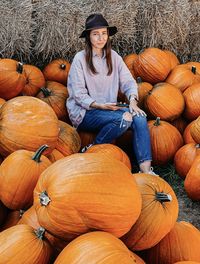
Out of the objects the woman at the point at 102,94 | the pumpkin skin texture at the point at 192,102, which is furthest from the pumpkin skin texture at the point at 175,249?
the pumpkin skin texture at the point at 192,102

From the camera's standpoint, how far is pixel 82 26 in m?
5.18

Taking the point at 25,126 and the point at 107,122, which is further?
the point at 107,122

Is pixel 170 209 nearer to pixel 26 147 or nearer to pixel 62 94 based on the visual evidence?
pixel 26 147

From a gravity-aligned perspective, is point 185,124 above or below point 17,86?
below

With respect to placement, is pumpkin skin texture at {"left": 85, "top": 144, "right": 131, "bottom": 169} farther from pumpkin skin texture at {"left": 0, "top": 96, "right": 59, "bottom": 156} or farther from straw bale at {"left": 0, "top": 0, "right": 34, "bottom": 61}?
straw bale at {"left": 0, "top": 0, "right": 34, "bottom": 61}

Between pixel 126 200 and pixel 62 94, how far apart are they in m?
2.90

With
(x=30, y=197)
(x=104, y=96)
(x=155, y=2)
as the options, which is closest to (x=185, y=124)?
(x=104, y=96)

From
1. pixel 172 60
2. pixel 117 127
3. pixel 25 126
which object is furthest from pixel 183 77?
pixel 25 126

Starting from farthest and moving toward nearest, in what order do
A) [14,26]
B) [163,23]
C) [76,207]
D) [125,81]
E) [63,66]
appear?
[163,23]
[63,66]
[14,26]
[125,81]
[76,207]

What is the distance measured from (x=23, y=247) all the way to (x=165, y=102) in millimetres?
2938

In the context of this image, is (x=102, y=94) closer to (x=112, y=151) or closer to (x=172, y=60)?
(x=112, y=151)

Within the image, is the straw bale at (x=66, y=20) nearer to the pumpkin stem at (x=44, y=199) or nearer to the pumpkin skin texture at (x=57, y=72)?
the pumpkin skin texture at (x=57, y=72)

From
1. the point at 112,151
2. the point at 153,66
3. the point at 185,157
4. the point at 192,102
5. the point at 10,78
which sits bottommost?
the point at 185,157

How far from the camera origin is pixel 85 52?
4402 millimetres
